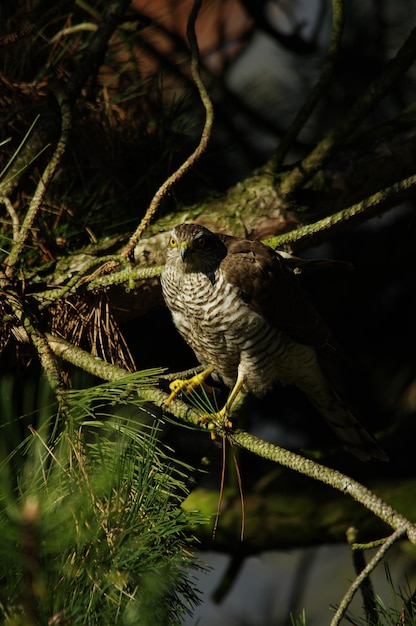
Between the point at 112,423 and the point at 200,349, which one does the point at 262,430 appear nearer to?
the point at 200,349

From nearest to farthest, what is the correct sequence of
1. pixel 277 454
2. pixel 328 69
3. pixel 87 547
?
1. pixel 87 547
2. pixel 277 454
3. pixel 328 69

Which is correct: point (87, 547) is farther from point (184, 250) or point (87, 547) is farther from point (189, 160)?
point (189, 160)

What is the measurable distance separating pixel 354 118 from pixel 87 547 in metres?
2.06

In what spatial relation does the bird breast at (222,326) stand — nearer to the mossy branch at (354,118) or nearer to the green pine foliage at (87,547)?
the mossy branch at (354,118)

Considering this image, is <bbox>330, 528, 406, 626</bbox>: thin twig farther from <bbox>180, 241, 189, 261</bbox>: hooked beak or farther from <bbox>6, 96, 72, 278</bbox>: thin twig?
<bbox>6, 96, 72, 278</bbox>: thin twig

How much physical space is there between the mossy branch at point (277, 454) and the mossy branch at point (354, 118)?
1.22 metres

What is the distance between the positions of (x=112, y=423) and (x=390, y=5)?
287cm

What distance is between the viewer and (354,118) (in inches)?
113

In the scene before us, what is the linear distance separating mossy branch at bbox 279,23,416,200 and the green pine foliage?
1.56 meters

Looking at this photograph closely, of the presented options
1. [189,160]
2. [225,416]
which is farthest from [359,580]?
[189,160]

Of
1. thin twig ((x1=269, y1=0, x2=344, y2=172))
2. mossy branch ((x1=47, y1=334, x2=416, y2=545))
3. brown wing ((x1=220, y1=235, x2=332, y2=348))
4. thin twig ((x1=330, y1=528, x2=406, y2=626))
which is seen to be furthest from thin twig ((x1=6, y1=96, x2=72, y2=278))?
thin twig ((x1=330, y1=528, x2=406, y2=626))

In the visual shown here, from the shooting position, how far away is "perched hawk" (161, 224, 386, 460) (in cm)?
248

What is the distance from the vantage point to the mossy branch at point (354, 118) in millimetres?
2850

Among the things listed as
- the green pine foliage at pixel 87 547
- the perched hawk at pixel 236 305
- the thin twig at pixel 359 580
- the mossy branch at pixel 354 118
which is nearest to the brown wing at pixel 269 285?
the perched hawk at pixel 236 305
